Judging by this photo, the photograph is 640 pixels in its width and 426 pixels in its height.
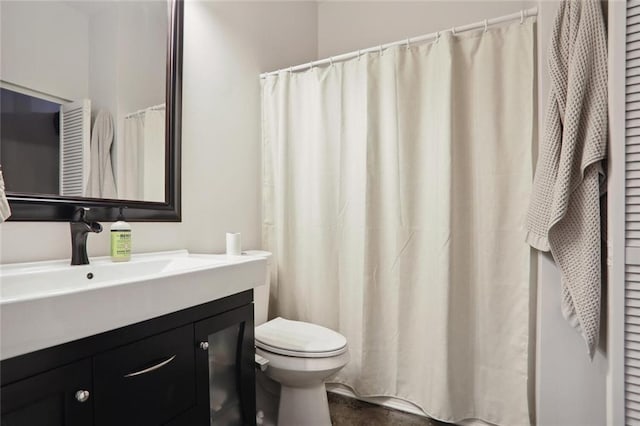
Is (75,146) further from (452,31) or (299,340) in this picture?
(452,31)

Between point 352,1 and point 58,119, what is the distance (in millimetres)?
2105

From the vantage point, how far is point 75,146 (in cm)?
122

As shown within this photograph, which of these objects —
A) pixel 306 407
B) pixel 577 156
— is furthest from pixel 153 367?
pixel 577 156

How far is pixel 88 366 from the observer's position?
78cm

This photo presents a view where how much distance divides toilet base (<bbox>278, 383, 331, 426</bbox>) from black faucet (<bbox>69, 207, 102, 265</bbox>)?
104 centimetres

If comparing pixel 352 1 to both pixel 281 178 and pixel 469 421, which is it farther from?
pixel 469 421

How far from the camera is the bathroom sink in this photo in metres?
0.64

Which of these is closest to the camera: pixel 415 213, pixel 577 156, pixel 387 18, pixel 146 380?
pixel 146 380

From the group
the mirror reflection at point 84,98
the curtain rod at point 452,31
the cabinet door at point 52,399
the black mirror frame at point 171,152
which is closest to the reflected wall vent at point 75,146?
the mirror reflection at point 84,98

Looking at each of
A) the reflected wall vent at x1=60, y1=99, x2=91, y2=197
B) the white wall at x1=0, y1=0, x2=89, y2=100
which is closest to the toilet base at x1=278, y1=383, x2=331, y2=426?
the reflected wall vent at x1=60, y1=99, x2=91, y2=197

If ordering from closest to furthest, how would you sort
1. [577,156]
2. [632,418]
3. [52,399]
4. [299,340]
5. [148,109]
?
[52,399] → [632,418] → [577,156] → [148,109] → [299,340]

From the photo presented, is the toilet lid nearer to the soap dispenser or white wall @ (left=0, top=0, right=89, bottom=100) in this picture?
the soap dispenser

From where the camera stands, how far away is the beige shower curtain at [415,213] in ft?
5.12

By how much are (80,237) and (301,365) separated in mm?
969
